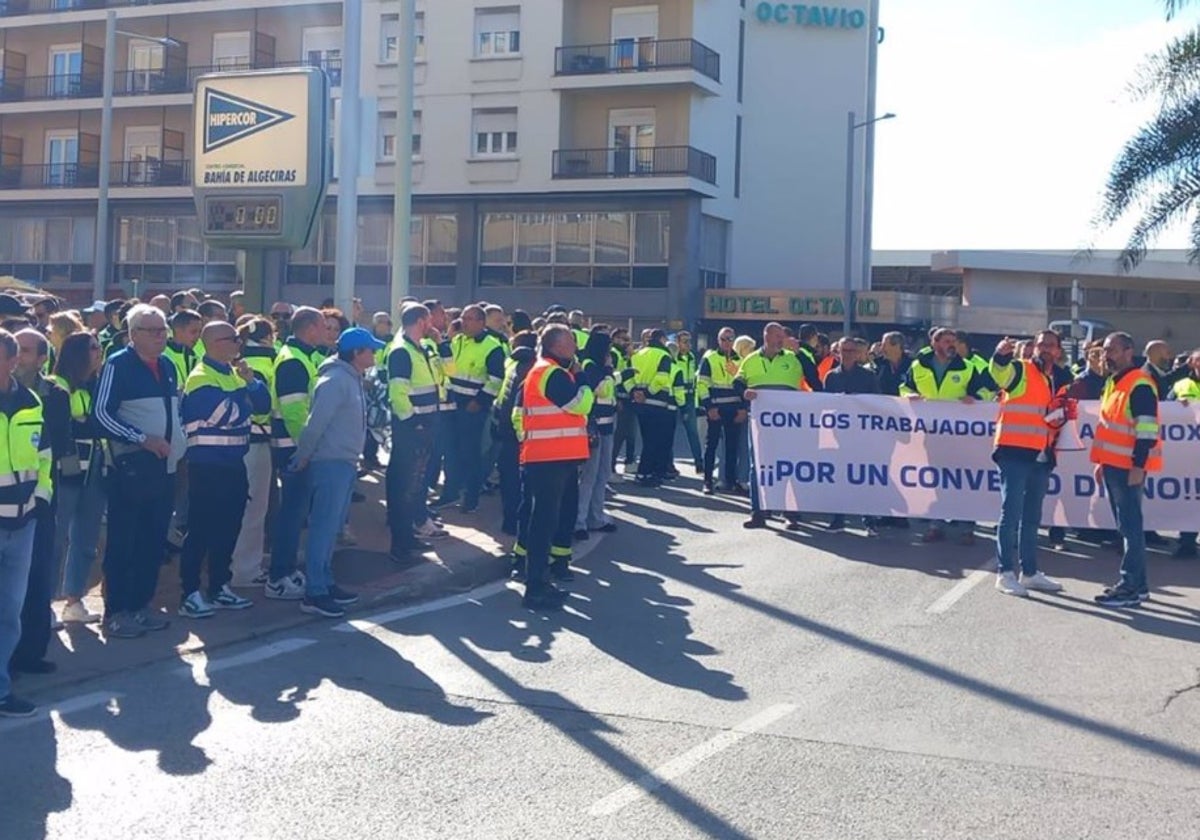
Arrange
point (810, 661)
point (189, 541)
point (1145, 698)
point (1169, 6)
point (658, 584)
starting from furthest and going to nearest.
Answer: point (1169, 6) < point (658, 584) < point (189, 541) < point (810, 661) < point (1145, 698)

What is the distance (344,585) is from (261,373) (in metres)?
1.71

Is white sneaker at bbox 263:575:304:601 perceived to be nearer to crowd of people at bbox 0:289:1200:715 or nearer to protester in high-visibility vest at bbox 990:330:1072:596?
crowd of people at bbox 0:289:1200:715

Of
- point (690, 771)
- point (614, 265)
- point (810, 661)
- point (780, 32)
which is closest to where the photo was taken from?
point (690, 771)

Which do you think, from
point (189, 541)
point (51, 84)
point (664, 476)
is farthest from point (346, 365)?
point (51, 84)

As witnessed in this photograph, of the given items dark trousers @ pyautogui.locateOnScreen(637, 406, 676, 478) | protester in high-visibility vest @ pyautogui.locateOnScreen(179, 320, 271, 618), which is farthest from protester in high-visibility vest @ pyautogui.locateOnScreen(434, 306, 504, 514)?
protester in high-visibility vest @ pyautogui.locateOnScreen(179, 320, 271, 618)

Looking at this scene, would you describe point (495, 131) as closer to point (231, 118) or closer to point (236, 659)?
point (231, 118)

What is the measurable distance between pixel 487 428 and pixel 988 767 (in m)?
8.58

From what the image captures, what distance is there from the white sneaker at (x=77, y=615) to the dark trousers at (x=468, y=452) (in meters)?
5.01

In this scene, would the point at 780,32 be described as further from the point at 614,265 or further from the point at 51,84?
the point at 51,84

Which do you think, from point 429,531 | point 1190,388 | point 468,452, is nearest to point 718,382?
point 468,452

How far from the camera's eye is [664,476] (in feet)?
57.5

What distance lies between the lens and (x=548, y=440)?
970 centimetres

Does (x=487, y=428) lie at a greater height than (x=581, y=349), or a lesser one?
lesser

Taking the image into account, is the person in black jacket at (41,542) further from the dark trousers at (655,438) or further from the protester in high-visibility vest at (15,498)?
the dark trousers at (655,438)
